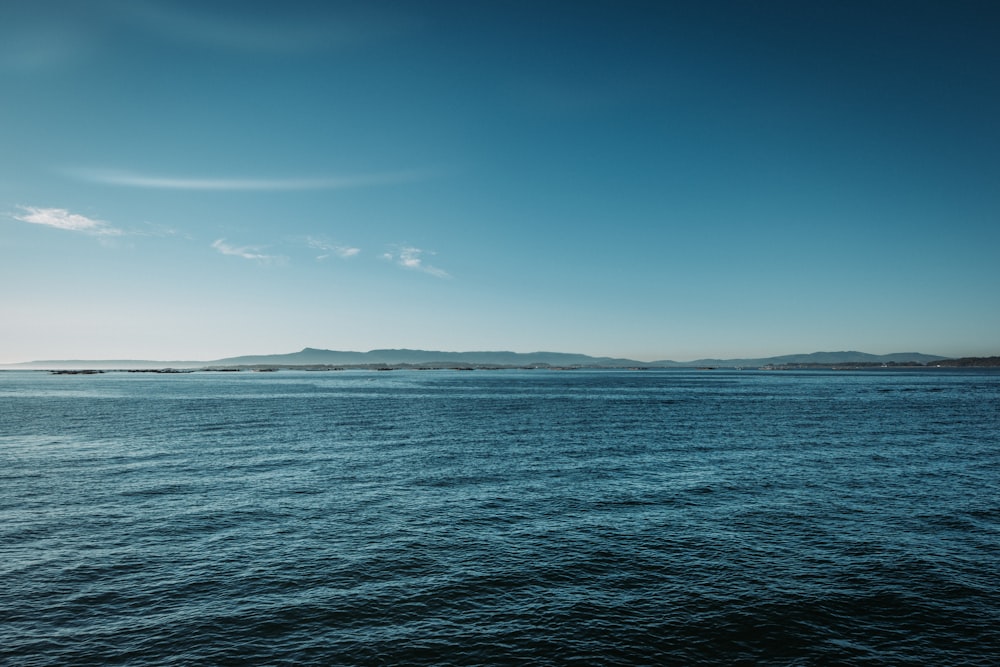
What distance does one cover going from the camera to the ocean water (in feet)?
67.6

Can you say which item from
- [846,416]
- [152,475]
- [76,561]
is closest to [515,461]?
[152,475]

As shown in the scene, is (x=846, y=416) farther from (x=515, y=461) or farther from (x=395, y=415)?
(x=395, y=415)

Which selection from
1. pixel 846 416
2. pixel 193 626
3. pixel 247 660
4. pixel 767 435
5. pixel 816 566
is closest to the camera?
pixel 247 660

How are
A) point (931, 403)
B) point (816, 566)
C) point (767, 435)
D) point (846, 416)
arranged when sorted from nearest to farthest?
point (816, 566), point (767, 435), point (846, 416), point (931, 403)

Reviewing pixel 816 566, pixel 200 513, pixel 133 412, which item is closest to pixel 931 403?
pixel 816 566

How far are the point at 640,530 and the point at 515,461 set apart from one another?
22.6 meters

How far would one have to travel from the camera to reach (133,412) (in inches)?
3976

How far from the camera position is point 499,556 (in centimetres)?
2866

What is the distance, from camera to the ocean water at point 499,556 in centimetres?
2061

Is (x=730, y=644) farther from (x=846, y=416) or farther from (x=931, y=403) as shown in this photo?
(x=931, y=403)

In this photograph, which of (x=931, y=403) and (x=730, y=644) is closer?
(x=730, y=644)

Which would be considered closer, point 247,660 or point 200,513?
point 247,660

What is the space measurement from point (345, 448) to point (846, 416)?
83.6 m

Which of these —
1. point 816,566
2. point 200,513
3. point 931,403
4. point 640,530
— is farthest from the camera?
point 931,403
